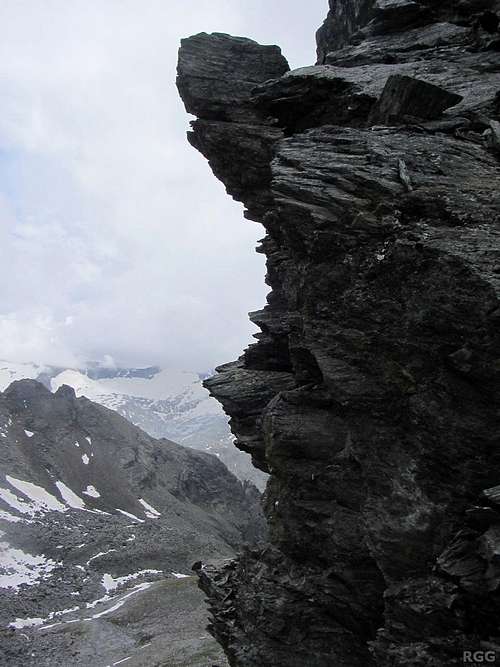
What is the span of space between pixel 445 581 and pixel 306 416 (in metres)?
9.39

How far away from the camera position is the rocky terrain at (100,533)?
6700cm

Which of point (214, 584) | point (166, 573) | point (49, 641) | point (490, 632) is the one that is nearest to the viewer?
point (490, 632)

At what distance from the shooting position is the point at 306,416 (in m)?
23.3

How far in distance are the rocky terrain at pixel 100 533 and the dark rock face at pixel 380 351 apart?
37814mm

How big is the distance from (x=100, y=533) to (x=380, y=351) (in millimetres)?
115823

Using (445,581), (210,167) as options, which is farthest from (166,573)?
(445,581)

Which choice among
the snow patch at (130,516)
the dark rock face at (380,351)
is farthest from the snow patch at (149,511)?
the dark rock face at (380,351)

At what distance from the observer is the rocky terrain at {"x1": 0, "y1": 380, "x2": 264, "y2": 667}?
67.0 metres

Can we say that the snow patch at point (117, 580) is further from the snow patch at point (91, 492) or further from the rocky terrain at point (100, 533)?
the snow patch at point (91, 492)

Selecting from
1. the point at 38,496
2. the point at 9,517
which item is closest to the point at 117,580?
the point at 9,517

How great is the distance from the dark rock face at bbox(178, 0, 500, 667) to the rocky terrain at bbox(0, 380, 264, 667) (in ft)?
124

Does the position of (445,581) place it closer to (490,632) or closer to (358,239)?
(490,632)

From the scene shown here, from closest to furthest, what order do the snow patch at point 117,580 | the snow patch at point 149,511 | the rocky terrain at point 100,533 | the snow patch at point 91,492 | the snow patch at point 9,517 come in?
the rocky terrain at point 100,533
the snow patch at point 117,580
the snow patch at point 9,517
the snow patch at point 149,511
the snow patch at point 91,492

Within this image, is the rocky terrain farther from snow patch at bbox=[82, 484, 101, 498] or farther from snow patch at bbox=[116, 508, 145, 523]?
snow patch at bbox=[82, 484, 101, 498]
